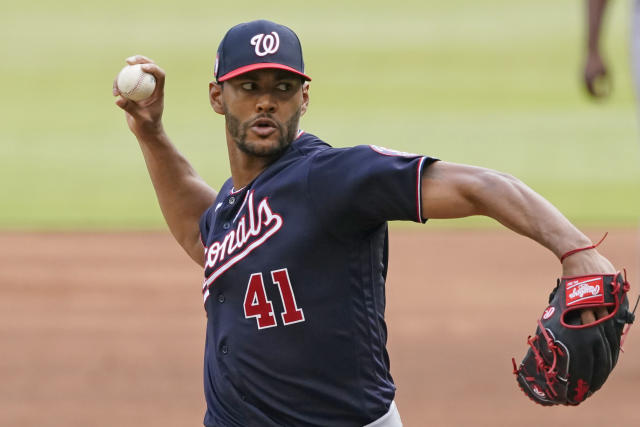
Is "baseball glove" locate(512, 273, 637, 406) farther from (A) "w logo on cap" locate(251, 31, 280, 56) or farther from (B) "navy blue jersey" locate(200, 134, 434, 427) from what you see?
(A) "w logo on cap" locate(251, 31, 280, 56)

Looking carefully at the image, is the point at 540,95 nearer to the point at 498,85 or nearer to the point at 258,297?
the point at 498,85

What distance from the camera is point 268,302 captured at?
301cm

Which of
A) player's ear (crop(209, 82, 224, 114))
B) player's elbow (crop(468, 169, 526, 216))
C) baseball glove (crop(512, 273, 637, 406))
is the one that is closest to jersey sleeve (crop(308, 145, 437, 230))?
player's elbow (crop(468, 169, 526, 216))

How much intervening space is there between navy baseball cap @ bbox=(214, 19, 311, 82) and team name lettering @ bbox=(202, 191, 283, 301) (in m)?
0.34

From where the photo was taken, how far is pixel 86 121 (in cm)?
1784

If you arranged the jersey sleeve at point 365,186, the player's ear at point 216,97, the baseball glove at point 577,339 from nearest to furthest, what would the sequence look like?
the baseball glove at point 577,339, the jersey sleeve at point 365,186, the player's ear at point 216,97

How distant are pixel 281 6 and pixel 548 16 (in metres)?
5.70

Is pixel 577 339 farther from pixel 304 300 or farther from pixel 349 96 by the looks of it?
pixel 349 96

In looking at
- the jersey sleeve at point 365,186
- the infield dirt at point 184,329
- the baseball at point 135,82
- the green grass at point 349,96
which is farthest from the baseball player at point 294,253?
the green grass at point 349,96

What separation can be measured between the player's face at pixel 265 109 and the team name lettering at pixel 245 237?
141 millimetres

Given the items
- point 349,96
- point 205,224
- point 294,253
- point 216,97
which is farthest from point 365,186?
point 349,96

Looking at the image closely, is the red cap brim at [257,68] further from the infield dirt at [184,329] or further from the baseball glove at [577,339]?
the infield dirt at [184,329]

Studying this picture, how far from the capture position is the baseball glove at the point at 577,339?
253 centimetres

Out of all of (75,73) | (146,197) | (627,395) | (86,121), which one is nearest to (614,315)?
(627,395)
